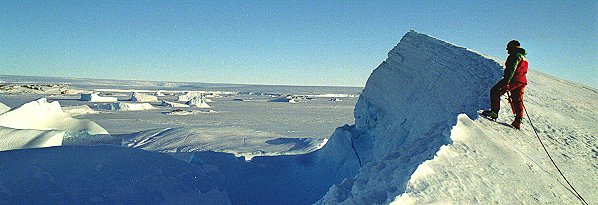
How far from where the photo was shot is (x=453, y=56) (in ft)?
16.5

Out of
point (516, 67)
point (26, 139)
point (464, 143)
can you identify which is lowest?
point (26, 139)

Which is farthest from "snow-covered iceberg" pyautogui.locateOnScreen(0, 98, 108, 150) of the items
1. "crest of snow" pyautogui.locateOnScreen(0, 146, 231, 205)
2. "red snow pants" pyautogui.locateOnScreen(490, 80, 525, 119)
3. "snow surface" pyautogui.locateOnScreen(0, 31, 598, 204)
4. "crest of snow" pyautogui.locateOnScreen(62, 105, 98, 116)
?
"crest of snow" pyautogui.locateOnScreen(62, 105, 98, 116)

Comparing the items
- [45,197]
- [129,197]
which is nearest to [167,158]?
[129,197]

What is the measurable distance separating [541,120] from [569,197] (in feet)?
4.46

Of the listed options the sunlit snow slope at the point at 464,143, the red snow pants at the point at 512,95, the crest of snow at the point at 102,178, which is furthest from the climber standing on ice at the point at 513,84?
the crest of snow at the point at 102,178

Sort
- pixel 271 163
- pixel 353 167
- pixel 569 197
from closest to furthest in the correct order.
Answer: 1. pixel 569 197
2. pixel 353 167
3. pixel 271 163

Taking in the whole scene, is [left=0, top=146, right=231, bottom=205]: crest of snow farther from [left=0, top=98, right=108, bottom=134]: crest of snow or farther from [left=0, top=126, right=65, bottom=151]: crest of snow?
[left=0, top=98, right=108, bottom=134]: crest of snow

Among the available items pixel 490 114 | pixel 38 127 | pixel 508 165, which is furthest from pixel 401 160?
pixel 38 127

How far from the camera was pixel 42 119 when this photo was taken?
9.33 metres

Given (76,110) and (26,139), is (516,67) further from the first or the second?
(76,110)

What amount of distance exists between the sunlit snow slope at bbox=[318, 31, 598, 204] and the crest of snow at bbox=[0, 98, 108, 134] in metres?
6.93

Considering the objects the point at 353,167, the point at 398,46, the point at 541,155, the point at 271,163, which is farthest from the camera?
the point at 271,163

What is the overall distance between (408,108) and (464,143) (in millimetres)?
2513

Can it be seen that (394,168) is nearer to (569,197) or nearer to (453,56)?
(569,197)
